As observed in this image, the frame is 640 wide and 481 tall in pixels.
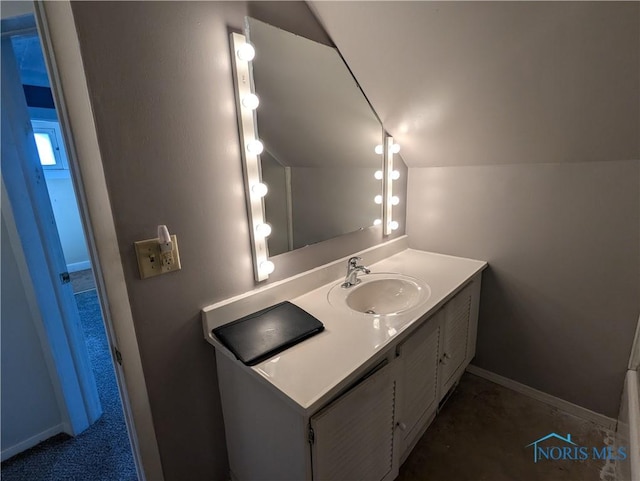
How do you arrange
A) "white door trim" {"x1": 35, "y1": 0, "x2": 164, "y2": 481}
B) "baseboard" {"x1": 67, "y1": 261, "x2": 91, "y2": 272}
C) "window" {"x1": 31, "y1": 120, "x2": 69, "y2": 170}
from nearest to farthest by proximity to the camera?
"white door trim" {"x1": 35, "y1": 0, "x2": 164, "y2": 481}, "window" {"x1": 31, "y1": 120, "x2": 69, "y2": 170}, "baseboard" {"x1": 67, "y1": 261, "x2": 91, "y2": 272}

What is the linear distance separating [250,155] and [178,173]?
26 cm

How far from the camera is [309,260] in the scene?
1387 mm

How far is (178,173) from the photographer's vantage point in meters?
0.93

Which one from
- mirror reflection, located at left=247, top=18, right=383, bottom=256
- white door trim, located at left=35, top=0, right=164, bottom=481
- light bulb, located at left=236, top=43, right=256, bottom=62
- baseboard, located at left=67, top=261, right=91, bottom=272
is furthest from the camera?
baseboard, located at left=67, top=261, right=91, bottom=272

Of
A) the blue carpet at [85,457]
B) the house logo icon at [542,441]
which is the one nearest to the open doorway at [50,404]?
the blue carpet at [85,457]

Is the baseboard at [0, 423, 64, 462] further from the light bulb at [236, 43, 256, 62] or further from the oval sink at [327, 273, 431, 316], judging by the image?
the light bulb at [236, 43, 256, 62]

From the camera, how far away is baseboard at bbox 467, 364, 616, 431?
151cm

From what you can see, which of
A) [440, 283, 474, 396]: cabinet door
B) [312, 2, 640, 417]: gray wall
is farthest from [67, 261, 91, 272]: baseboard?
[440, 283, 474, 396]: cabinet door

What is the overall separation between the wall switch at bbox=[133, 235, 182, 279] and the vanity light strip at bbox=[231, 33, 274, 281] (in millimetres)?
277

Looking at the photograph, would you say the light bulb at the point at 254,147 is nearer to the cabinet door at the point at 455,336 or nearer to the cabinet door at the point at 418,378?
the cabinet door at the point at 418,378

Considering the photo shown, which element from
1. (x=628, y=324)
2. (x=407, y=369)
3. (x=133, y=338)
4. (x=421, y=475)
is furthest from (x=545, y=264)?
(x=133, y=338)

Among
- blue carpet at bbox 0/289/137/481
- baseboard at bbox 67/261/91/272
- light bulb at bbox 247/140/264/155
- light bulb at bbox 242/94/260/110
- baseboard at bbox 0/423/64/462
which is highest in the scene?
light bulb at bbox 242/94/260/110

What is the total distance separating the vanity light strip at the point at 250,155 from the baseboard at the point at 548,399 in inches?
61.0

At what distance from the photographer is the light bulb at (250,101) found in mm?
1030
